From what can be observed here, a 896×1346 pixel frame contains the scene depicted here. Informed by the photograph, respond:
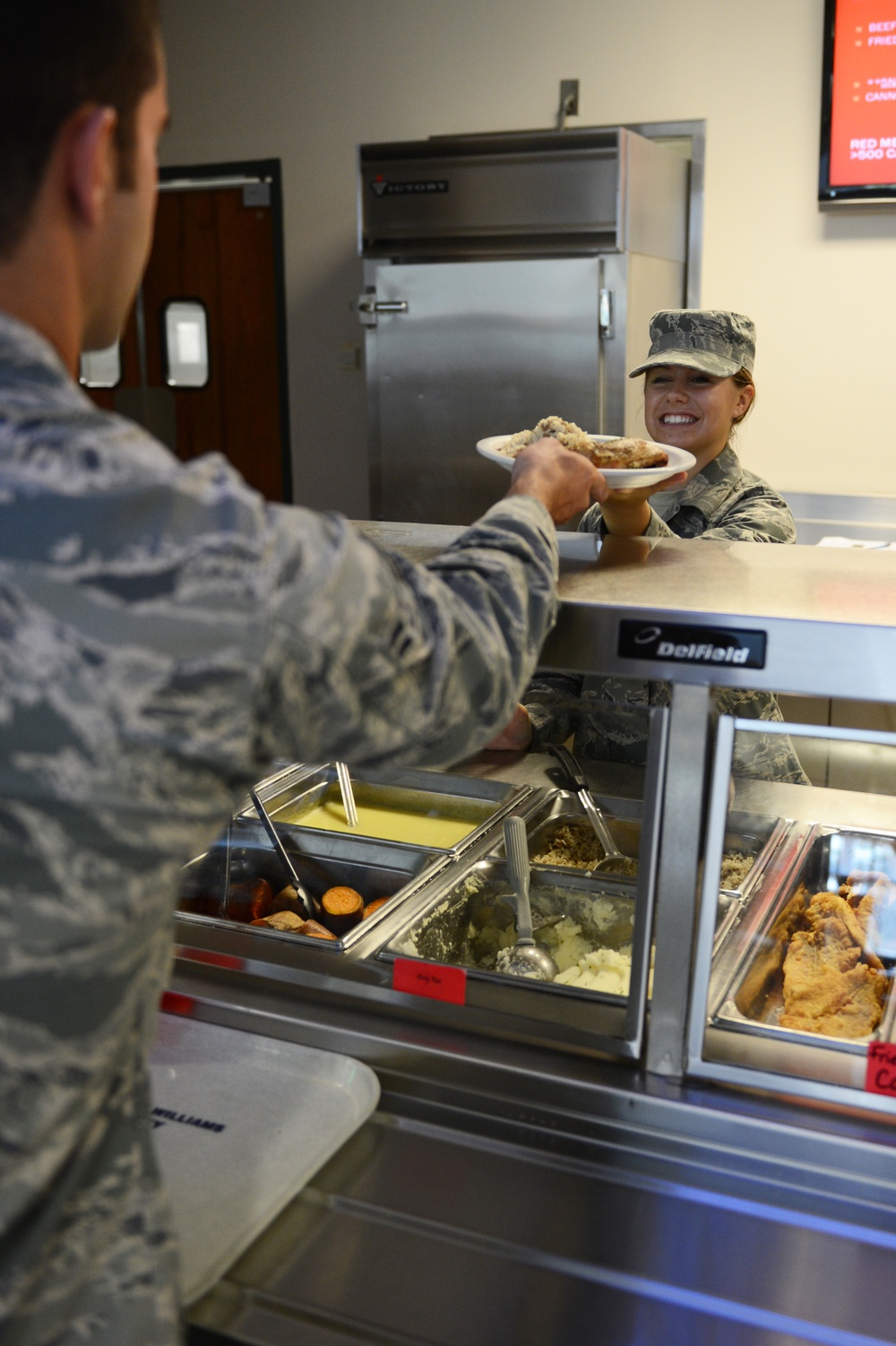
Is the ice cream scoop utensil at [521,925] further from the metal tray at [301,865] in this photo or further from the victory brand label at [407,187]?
the victory brand label at [407,187]

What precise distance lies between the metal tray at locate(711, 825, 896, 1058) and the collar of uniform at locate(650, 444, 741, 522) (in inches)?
39.7

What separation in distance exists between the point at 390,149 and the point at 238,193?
4.67 ft

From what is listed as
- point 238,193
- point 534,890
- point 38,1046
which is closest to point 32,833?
point 38,1046

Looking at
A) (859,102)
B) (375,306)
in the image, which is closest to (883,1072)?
(375,306)

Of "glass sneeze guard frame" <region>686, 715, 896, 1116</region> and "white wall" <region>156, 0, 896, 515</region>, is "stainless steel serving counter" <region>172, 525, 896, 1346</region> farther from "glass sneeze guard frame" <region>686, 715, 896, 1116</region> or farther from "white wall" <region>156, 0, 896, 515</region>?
"white wall" <region>156, 0, 896, 515</region>

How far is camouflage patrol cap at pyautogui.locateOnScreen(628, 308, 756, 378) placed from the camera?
2.30 meters

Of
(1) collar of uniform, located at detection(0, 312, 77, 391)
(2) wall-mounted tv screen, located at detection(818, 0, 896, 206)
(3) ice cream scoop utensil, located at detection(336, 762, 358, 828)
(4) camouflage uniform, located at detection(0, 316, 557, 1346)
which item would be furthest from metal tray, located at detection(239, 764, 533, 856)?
(2) wall-mounted tv screen, located at detection(818, 0, 896, 206)

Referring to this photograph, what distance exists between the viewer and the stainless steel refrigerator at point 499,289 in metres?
3.57

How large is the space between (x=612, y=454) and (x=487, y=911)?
0.54m

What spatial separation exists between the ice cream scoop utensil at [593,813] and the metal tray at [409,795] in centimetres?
7

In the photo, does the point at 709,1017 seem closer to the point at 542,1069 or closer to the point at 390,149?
the point at 542,1069

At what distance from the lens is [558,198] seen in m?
3.60

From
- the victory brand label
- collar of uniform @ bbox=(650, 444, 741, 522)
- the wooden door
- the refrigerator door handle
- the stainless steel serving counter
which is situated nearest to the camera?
the stainless steel serving counter

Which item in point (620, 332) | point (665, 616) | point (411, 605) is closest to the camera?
point (411, 605)
